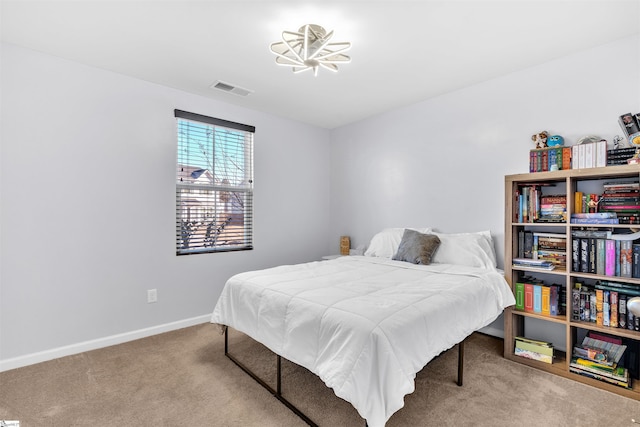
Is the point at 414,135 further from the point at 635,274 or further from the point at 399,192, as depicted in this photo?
the point at 635,274

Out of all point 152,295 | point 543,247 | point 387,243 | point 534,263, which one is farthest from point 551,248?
point 152,295

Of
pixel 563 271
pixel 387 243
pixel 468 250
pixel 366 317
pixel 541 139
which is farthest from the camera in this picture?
pixel 387 243

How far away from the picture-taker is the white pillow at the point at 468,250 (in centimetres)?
268

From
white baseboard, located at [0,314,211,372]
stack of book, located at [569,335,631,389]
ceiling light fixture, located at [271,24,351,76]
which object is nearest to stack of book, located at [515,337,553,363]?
stack of book, located at [569,335,631,389]

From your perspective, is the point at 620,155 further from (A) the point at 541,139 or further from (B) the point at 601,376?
(B) the point at 601,376

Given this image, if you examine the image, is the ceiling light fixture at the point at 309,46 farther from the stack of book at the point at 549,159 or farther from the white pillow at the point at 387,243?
the white pillow at the point at 387,243

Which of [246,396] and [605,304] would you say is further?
[605,304]

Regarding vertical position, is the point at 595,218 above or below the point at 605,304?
Answer: above

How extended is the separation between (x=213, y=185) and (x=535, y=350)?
3.38m

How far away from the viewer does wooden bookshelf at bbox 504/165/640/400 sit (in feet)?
6.60

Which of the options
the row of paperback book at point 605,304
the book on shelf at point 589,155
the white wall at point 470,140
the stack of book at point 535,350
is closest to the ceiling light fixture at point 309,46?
the white wall at point 470,140

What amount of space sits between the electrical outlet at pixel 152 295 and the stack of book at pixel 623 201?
12.7ft

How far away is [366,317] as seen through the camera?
4.88 ft

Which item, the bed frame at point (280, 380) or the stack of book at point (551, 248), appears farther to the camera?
the stack of book at point (551, 248)
